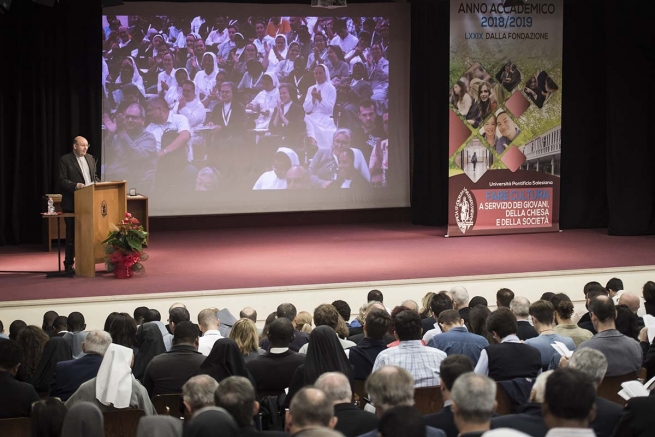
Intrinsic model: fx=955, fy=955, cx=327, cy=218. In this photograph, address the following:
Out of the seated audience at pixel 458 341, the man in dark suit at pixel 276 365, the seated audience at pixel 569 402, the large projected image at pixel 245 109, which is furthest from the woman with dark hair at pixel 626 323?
the large projected image at pixel 245 109

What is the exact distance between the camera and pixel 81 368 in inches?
193

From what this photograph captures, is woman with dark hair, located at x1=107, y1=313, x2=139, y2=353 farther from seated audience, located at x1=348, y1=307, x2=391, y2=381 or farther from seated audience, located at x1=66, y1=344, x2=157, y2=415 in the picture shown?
seated audience, located at x1=348, y1=307, x2=391, y2=381

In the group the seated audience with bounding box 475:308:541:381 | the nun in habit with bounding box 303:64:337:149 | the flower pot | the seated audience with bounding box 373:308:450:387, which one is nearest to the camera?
the seated audience with bounding box 475:308:541:381

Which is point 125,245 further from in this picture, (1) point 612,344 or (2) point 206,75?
(1) point 612,344

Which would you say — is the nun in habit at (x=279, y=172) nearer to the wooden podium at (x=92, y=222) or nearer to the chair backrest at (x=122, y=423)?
the wooden podium at (x=92, y=222)

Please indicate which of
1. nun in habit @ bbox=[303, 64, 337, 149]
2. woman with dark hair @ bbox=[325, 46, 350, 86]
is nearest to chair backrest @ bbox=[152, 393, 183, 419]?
nun in habit @ bbox=[303, 64, 337, 149]

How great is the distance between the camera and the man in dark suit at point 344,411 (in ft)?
12.5

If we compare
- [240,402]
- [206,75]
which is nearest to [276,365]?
[240,402]

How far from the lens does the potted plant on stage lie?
9.43 m

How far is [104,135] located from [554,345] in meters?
8.87

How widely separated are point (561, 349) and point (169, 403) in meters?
2.07

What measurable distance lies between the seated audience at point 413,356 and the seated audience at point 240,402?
1313 millimetres

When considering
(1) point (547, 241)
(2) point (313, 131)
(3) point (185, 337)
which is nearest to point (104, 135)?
(2) point (313, 131)

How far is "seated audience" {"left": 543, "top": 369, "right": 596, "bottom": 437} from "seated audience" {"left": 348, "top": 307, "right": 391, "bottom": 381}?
82.5 inches
